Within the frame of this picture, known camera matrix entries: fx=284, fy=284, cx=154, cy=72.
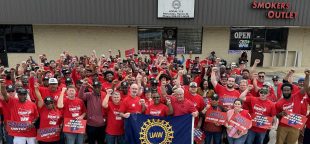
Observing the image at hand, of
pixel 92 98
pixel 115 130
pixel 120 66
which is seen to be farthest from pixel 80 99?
pixel 120 66

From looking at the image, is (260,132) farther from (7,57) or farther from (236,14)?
(7,57)

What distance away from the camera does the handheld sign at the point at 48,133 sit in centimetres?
564

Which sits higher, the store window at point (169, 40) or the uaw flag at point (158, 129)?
the store window at point (169, 40)

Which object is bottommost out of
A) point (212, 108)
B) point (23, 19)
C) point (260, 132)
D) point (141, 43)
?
point (260, 132)

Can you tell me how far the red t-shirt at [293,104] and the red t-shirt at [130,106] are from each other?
301 cm

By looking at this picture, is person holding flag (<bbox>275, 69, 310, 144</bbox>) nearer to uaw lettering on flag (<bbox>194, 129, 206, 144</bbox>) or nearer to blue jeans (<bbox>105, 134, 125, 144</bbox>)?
uaw lettering on flag (<bbox>194, 129, 206, 144</bbox>)

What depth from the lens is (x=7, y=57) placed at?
55.2 feet

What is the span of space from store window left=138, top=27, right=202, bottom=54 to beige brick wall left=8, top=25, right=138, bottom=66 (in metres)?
0.58

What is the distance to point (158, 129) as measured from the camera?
5.86 meters

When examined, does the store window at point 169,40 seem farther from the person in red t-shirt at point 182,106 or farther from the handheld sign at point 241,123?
the handheld sign at point 241,123

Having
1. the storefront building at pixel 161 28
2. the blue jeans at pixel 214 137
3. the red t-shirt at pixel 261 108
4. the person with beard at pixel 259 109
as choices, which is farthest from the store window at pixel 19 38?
the red t-shirt at pixel 261 108

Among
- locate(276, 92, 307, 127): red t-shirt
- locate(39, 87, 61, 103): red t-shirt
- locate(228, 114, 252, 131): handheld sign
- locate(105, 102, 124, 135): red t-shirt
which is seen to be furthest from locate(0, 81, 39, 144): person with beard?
locate(276, 92, 307, 127): red t-shirt

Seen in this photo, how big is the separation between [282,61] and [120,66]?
43.8 feet

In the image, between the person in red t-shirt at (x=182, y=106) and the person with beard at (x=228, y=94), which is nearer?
the person in red t-shirt at (x=182, y=106)
